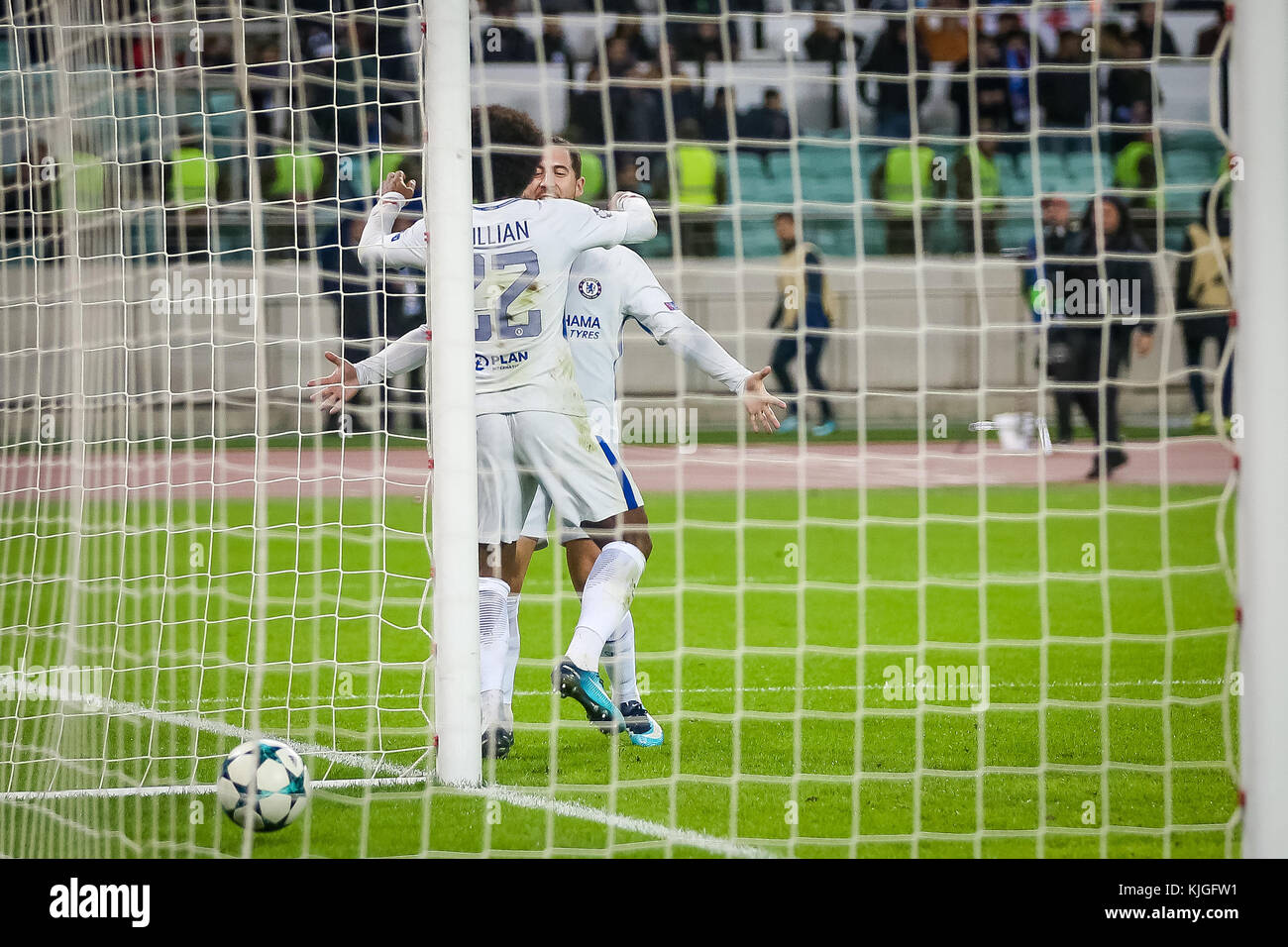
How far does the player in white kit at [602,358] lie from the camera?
4.49 m

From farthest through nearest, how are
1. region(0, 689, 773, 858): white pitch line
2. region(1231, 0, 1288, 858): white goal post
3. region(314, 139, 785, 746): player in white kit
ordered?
region(314, 139, 785, 746): player in white kit < region(0, 689, 773, 858): white pitch line < region(1231, 0, 1288, 858): white goal post

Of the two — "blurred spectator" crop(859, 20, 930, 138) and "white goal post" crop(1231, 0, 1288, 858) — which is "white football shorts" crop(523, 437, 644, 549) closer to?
"white goal post" crop(1231, 0, 1288, 858)

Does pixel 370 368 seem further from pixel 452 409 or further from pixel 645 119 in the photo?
pixel 645 119

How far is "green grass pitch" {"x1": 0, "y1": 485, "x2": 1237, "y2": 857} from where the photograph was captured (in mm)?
3543

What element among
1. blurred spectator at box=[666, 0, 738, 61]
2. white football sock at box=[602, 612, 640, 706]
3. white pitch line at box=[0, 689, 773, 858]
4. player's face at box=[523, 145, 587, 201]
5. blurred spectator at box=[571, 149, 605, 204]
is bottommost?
white pitch line at box=[0, 689, 773, 858]

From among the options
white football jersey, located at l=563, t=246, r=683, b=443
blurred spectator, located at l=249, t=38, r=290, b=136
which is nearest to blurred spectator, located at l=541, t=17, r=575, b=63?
blurred spectator, located at l=249, t=38, r=290, b=136

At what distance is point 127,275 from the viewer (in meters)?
3.79

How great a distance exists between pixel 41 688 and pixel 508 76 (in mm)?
11378

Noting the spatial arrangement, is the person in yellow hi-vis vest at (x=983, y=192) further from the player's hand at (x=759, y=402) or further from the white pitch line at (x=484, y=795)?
the white pitch line at (x=484, y=795)

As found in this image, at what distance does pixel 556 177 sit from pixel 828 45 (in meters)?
12.1

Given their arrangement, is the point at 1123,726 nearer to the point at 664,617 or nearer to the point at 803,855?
the point at 803,855

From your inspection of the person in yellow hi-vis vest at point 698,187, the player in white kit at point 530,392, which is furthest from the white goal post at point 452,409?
the person in yellow hi-vis vest at point 698,187

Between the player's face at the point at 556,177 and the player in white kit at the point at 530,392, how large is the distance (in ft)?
0.19

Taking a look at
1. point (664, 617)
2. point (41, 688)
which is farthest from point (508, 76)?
point (41, 688)
